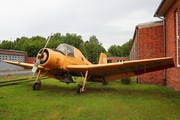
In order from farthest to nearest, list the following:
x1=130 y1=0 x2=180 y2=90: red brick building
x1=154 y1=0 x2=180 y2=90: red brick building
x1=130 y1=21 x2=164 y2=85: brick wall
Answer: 1. x1=130 y1=21 x2=164 y2=85: brick wall
2. x1=130 y1=0 x2=180 y2=90: red brick building
3. x1=154 y1=0 x2=180 y2=90: red brick building

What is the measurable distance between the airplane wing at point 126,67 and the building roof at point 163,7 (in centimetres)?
441

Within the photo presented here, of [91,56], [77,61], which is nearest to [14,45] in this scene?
[91,56]

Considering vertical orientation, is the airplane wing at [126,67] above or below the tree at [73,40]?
below

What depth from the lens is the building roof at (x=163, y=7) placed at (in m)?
8.53

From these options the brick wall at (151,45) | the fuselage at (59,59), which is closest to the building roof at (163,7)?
Result: the brick wall at (151,45)

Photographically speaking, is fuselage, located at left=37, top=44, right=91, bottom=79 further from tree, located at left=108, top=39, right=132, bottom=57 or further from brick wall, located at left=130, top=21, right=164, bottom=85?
tree, located at left=108, top=39, right=132, bottom=57

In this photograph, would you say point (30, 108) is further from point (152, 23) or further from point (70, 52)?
point (152, 23)

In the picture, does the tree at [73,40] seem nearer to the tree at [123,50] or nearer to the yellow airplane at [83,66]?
the tree at [123,50]

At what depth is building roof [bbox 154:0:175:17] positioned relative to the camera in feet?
28.0

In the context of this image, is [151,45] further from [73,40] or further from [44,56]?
[73,40]

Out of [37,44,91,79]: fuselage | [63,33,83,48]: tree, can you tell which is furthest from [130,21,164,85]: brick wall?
[63,33,83,48]: tree

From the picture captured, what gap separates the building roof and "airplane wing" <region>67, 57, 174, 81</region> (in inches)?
174

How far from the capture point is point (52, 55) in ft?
21.9

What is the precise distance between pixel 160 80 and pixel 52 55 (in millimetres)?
8014
